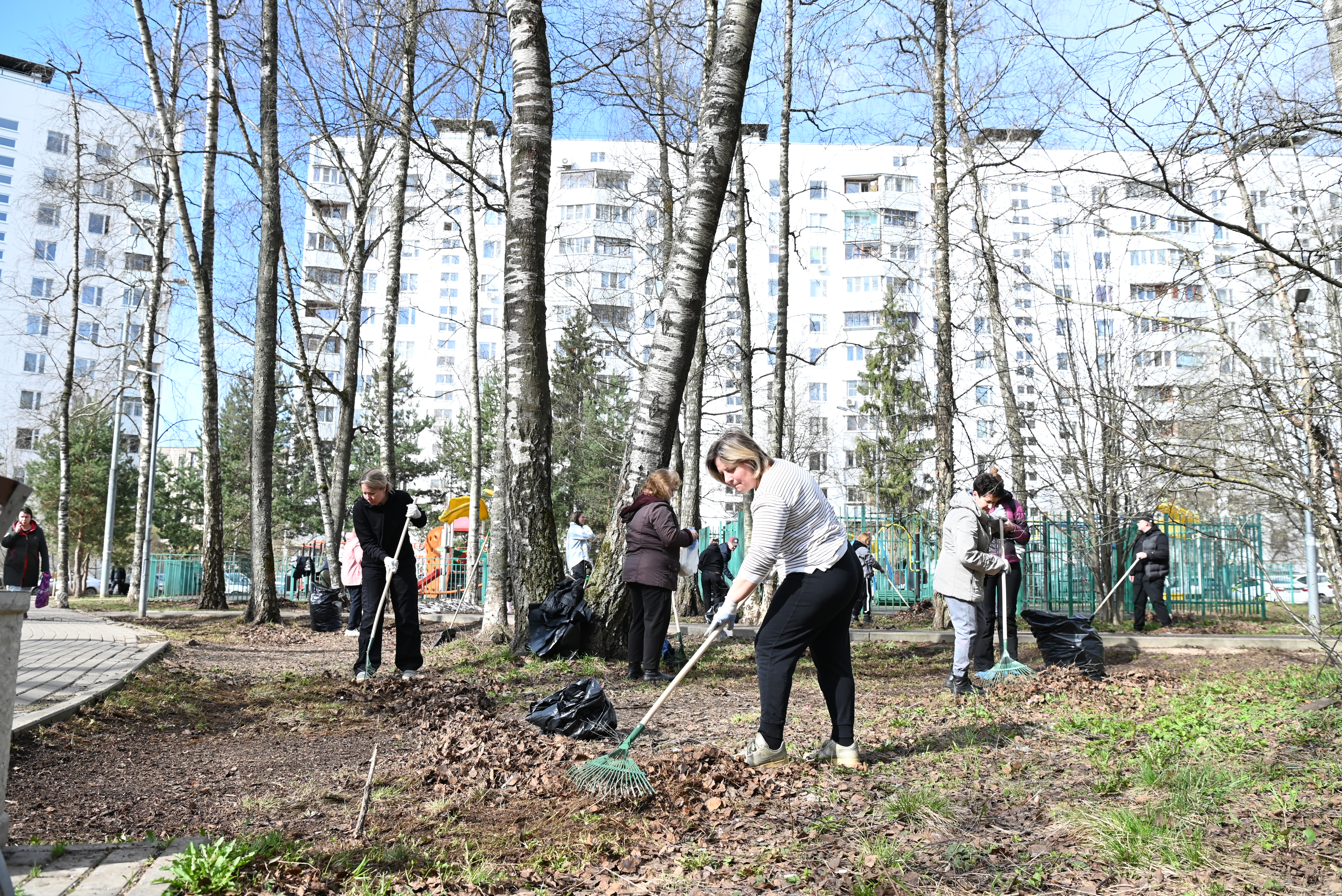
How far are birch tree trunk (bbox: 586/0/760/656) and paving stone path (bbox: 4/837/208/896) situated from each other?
5715 mm

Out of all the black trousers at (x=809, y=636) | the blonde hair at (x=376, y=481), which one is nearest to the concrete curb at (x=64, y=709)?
the blonde hair at (x=376, y=481)

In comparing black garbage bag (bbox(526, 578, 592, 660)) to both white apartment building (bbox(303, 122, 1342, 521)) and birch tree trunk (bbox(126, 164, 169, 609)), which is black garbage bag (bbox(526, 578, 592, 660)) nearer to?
white apartment building (bbox(303, 122, 1342, 521))

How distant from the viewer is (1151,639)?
38.7 ft

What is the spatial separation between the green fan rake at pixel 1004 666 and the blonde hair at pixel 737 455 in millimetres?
3675

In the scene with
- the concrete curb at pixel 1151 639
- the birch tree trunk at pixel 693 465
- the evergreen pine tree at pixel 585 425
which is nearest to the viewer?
the concrete curb at pixel 1151 639

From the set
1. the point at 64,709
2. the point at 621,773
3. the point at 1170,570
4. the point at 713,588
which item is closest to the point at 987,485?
the point at 621,773

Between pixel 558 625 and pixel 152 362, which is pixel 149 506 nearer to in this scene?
pixel 152 362

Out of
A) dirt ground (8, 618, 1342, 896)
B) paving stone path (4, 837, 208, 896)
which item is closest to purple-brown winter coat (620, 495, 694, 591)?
dirt ground (8, 618, 1342, 896)

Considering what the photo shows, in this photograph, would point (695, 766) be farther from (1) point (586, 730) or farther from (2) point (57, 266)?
(2) point (57, 266)

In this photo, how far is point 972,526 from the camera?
7.75m

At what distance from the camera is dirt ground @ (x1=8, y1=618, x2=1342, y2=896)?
11.6ft

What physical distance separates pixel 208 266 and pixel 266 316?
10.9ft

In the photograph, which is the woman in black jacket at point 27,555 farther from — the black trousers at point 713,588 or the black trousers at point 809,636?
the black trousers at point 809,636

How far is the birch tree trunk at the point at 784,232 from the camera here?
52.4 ft
